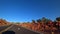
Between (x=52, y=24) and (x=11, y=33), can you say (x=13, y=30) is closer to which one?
(x=11, y=33)

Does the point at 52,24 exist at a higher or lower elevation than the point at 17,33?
higher

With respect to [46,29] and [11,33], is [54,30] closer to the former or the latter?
[46,29]

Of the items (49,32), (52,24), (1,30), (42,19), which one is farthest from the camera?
(42,19)

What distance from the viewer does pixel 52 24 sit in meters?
36.8

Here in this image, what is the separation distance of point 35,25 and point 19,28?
10.7 m

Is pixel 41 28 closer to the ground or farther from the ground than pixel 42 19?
closer to the ground

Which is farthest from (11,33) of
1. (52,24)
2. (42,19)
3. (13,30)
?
(42,19)

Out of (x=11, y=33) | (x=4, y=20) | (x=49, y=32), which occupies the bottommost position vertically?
(x=11, y=33)

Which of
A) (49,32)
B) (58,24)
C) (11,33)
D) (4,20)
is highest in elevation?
(4,20)

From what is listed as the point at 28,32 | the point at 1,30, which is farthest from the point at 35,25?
the point at 1,30

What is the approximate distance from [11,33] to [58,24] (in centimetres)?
1402

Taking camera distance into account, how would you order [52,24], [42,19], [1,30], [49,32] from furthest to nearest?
1. [42,19]
2. [52,24]
3. [49,32]
4. [1,30]

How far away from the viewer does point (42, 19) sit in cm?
4391

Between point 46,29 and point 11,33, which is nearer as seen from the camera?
point 11,33
